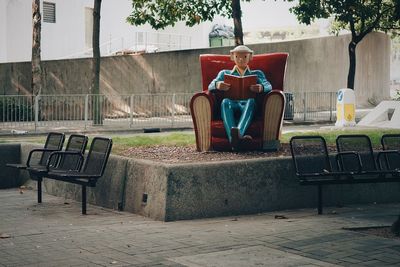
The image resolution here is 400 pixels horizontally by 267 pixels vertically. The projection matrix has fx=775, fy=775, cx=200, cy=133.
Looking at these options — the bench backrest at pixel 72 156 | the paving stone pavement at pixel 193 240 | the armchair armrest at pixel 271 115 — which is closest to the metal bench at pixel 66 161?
the bench backrest at pixel 72 156

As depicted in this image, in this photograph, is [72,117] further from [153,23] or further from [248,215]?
[248,215]

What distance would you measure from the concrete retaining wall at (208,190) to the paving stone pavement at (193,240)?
0.19 metres

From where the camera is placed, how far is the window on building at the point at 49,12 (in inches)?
1533

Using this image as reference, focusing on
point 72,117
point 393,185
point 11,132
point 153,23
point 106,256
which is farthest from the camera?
point 153,23

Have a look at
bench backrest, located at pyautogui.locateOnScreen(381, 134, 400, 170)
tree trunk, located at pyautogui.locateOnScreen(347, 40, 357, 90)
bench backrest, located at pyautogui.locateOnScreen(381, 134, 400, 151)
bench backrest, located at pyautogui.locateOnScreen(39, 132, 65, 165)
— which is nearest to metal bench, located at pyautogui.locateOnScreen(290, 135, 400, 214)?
bench backrest, located at pyautogui.locateOnScreen(381, 134, 400, 170)

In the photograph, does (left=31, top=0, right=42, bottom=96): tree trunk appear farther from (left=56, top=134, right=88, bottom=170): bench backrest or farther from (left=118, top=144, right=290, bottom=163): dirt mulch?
(left=56, top=134, right=88, bottom=170): bench backrest

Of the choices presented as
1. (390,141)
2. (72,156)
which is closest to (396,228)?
(390,141)

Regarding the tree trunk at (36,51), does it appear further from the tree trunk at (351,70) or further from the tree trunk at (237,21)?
the tree trunk at (351,70)

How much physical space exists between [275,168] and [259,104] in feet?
6.68

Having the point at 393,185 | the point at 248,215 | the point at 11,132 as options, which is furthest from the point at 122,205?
the point at 11,132

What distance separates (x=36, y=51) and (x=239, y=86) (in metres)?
18.8

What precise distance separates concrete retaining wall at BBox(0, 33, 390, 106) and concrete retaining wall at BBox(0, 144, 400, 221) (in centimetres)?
2088

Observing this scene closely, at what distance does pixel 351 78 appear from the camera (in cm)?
3519

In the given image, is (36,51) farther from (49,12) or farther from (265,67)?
(265,67)
